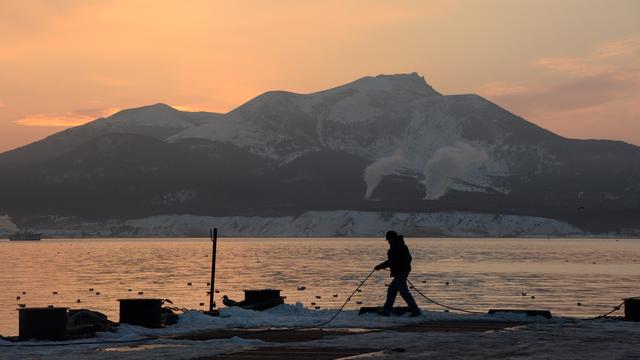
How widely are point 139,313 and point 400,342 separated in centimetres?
806

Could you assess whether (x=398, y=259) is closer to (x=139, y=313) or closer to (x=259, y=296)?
(x=259, y=296)

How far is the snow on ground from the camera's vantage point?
25828 millimetres

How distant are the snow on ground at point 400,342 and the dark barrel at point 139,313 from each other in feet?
1.89

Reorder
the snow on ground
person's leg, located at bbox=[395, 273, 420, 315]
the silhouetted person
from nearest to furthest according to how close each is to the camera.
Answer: the snow on ground
person's leg, located at bbox=[395, 273, 420, 315]
the silhouetted person

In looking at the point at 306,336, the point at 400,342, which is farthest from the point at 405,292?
the point at 400,342

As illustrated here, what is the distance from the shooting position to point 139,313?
107 ft

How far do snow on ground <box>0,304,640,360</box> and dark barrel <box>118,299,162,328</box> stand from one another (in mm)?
576

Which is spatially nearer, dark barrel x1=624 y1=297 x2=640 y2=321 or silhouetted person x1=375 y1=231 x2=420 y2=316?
dark barrel x1=624 y1=297 x2=640 y2=321

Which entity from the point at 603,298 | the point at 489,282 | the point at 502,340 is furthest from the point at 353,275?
the point at 502,340

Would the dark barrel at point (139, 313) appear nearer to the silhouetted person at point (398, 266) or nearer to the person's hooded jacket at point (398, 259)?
the silhouetted person at point (398, 266)

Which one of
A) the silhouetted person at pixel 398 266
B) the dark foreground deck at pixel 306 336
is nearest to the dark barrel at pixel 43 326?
the dark foreground deck at pixel 306 336

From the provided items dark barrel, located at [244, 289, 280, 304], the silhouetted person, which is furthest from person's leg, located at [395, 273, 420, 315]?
dark barrel, located at [244, 289, 280, 304]

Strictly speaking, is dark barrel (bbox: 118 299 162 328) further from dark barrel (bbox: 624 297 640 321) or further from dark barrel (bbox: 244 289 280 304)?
dark barrel (bbox: 624 297 640 321)

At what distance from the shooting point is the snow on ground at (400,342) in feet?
84.7
